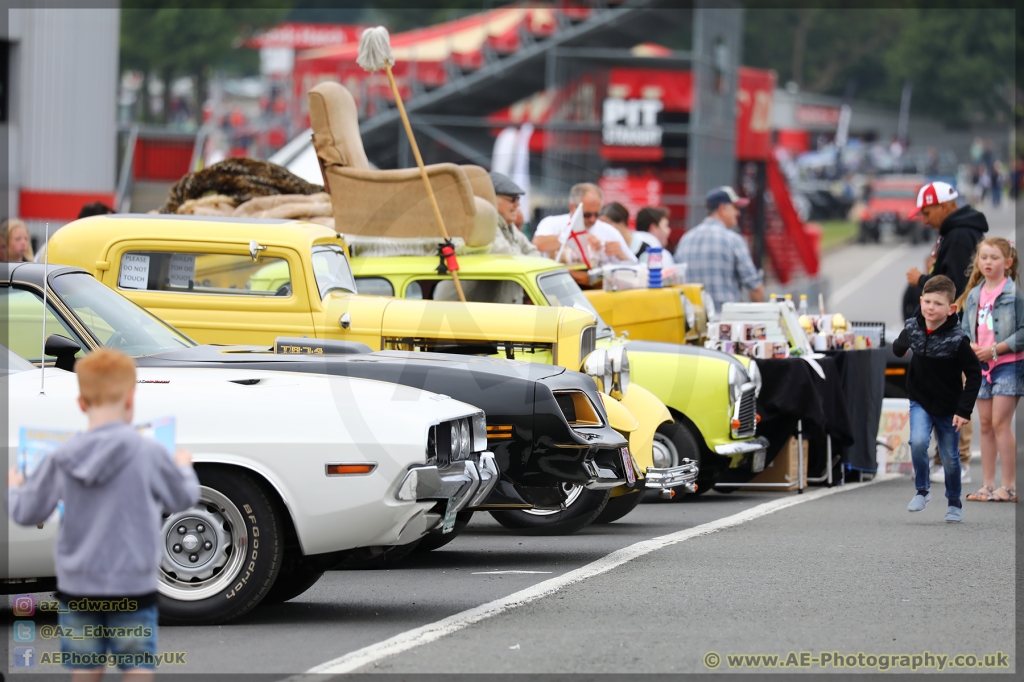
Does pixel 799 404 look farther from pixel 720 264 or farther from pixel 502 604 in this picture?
pixel 502 604

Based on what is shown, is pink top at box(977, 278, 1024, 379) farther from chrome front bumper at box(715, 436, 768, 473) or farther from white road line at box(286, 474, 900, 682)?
white road line at box(286, 474, 900, 682)

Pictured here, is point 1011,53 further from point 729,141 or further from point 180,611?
point 180,611

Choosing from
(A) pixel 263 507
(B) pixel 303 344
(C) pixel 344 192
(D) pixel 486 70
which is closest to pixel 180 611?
(A) pixel 263 507

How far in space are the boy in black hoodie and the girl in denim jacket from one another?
935mm

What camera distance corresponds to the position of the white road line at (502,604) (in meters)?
5.73

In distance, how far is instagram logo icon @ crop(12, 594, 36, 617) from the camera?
22.4 ft

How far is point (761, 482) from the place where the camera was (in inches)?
468

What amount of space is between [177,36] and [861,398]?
56.3 m

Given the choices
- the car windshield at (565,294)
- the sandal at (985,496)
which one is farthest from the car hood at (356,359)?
the sandal at (985,496)

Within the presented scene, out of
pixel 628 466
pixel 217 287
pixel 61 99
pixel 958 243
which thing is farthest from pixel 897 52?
pixel 628 466

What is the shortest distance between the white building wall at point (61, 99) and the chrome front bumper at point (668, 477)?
63.2 ft

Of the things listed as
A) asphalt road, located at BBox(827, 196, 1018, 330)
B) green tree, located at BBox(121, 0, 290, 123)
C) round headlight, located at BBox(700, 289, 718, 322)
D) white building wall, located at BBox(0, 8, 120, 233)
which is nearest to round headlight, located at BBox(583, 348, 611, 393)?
round headlight, located at BBox(700, 289, 718, 322)

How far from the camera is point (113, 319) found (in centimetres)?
776

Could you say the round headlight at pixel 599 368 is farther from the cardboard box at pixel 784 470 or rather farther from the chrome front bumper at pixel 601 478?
the cardboard box at pixel 784 470
